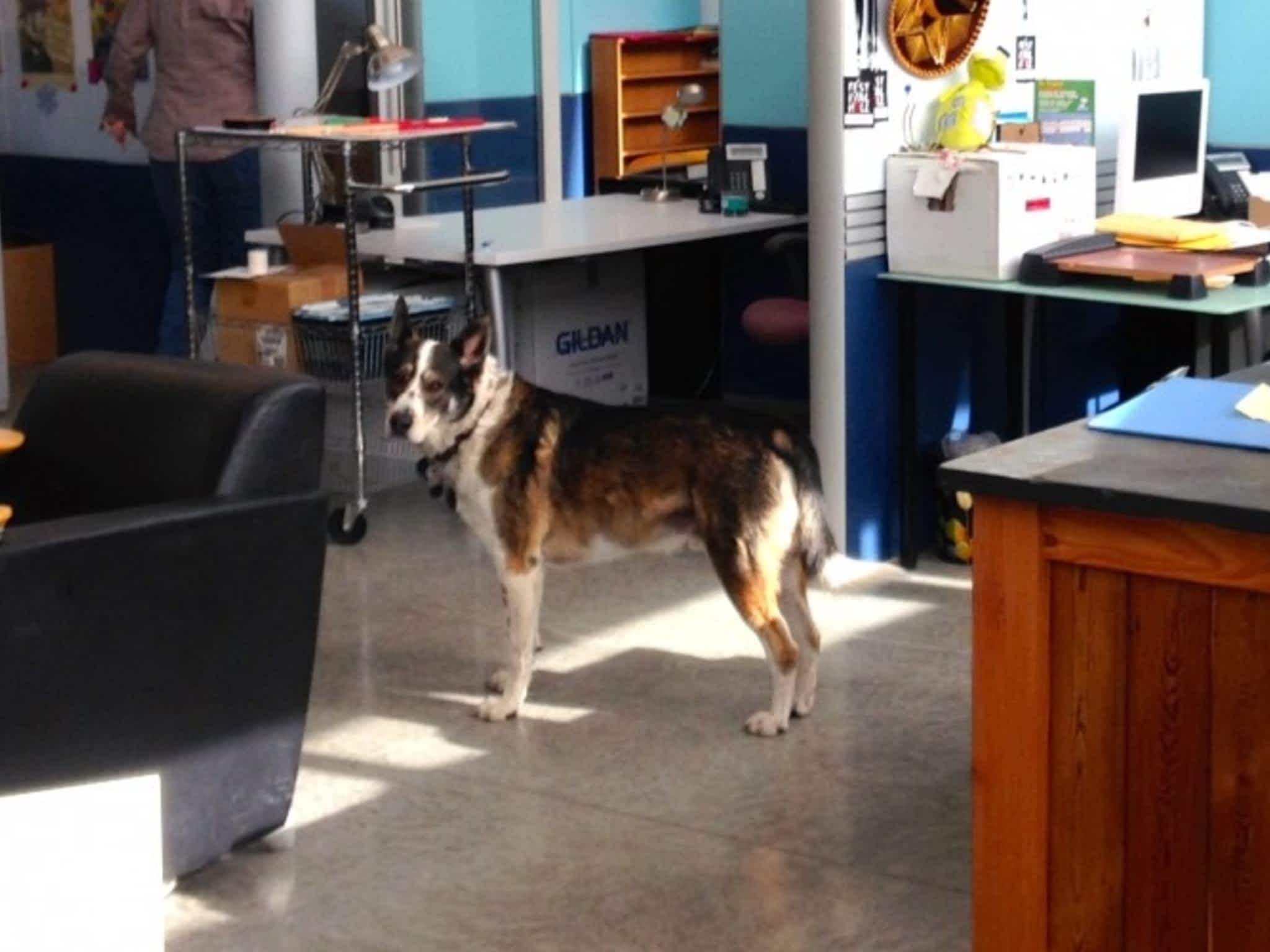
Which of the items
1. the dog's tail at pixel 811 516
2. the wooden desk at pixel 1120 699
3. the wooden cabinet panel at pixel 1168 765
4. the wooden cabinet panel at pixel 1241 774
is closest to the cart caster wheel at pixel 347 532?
the dog's tail at pixel 811 516

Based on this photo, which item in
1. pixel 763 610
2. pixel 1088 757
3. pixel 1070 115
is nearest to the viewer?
pixel 1088 757

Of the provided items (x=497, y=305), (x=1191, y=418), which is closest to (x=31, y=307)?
(x=497, y=305)

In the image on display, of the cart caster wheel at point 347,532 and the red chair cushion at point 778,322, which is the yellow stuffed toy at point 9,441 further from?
the red chair cushion at point 778,322

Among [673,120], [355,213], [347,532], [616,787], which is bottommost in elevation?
[616,787]

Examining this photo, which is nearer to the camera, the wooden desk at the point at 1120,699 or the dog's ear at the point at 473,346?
the wooden desk at the point at 1120,699

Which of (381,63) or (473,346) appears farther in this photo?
(381,63)

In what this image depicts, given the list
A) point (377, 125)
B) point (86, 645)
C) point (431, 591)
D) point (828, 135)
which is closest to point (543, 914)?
point (86, 645)

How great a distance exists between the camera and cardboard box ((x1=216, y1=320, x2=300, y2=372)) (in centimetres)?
605

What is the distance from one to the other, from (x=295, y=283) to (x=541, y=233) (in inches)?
28.3

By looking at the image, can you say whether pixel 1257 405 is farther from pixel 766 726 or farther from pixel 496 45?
pixel 496 45

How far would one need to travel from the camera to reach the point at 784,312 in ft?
21.1

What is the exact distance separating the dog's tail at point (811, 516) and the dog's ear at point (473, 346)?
2.20 ft

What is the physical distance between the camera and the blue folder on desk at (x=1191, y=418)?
113 inches

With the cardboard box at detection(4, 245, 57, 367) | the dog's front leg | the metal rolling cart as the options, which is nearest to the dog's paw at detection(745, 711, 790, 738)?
the dog's front leg
